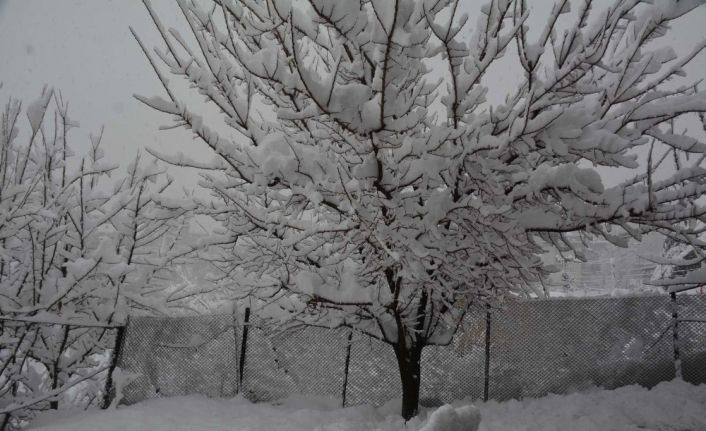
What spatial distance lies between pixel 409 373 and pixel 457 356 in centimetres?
159

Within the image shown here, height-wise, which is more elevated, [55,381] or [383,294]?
[383,294]

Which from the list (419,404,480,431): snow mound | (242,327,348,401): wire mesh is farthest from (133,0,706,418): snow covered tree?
(242,327,348,401): wire mesh

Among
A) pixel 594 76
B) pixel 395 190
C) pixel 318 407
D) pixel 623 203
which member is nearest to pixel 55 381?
pixel 318 407

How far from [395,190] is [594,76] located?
85.6 inches

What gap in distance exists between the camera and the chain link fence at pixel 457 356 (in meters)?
5.28

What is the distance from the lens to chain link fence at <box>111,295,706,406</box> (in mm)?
5277

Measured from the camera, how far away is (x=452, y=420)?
153 centimetres

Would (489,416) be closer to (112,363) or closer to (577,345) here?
(577,345)

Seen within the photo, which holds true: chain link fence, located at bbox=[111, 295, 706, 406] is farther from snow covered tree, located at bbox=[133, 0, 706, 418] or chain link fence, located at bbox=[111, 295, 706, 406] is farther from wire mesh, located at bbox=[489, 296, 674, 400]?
snow covered tree, located at bbox=[133, 0, 706, 418]

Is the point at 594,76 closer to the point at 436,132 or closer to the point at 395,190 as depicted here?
the point at 436,132

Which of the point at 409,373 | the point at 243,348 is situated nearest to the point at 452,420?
the point at 409,373

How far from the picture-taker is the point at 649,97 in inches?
111

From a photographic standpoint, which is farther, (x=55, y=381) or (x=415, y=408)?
(x=55, y=381)

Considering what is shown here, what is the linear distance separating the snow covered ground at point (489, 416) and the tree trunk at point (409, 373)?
16 cm
